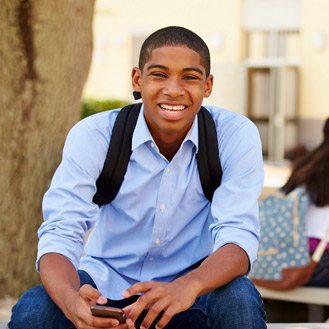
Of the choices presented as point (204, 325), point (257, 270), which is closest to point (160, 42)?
point (204, 325)

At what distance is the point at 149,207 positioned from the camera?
2.88 m

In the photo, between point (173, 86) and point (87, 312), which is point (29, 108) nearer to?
point (173, 86)

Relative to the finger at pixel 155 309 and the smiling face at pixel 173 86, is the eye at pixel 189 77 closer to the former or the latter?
the smiling face at pixel 173 86

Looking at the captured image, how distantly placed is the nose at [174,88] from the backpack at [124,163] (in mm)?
233

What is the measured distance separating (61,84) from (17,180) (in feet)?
2.12

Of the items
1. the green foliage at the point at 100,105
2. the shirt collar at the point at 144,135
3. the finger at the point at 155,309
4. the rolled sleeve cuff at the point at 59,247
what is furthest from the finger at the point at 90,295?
the green foliage at the point at 100,105

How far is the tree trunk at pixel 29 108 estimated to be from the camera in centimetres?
404

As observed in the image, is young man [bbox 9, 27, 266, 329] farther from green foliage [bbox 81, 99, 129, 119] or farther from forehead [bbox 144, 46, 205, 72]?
green foliage [bbox 81, 99, 129, 119]

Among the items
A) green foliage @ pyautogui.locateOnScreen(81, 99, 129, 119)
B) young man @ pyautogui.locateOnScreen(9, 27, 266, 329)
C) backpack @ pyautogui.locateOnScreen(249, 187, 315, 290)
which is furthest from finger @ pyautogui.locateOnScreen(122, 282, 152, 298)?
green foliage @ pyautogui.locateOnScreen(81, 99, 129, 119)

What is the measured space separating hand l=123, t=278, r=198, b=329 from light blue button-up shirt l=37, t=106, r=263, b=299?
0.36 m

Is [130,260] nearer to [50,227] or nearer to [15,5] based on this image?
[50,227]

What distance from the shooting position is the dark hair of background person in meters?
4.48

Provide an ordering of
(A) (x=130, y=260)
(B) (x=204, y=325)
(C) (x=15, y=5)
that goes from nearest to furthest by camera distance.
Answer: (B) (x=204, y=325)
(A) (x=130, y=260)
(C) (x=15, y=5)

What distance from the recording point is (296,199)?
4.48 metres
